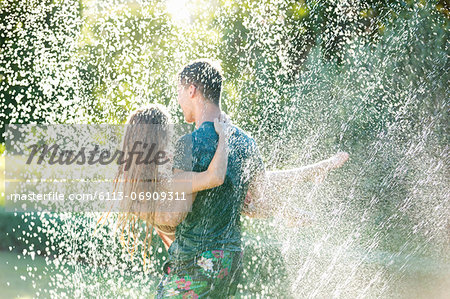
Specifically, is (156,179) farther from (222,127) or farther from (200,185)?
(222,127)

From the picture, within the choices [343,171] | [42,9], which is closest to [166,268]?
[343,171]

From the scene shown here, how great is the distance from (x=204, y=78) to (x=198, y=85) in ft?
0.12

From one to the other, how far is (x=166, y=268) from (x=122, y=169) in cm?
46

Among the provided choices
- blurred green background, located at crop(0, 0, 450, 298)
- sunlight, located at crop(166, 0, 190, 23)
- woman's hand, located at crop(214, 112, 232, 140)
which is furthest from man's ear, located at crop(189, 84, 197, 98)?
sunlight, located at crop(166, 0, 190, 23)

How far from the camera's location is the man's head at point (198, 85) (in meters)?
2.19

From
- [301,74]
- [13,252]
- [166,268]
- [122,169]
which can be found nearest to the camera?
[166,268]

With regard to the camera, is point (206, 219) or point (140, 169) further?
point (140, 169)

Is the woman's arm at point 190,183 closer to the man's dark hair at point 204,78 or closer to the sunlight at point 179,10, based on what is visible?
the man's dark hair at point 204,78

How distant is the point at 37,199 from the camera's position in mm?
8523

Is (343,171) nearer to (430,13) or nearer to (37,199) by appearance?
(430,13)

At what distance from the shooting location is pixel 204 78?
7.18 feet

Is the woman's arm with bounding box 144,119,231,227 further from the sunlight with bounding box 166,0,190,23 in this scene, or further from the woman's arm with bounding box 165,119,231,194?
the sunlight with bounding box 166,0,190,23

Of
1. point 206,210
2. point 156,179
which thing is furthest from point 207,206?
point 156,179

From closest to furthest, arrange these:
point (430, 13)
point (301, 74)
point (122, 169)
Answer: point (122, 169), point (430, 13), point (301, 74)
